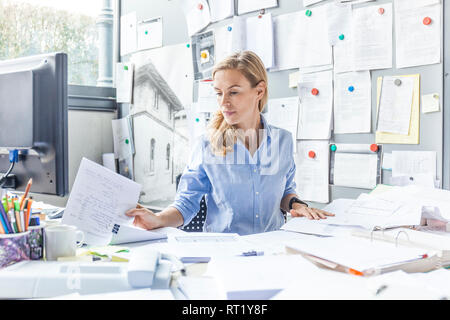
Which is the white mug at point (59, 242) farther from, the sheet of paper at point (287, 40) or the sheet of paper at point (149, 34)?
the sheet of paper at point (149, 34)

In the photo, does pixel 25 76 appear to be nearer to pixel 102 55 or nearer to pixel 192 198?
pixel 192 198

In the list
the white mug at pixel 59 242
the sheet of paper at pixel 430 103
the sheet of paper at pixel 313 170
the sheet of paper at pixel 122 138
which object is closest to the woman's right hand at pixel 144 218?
the white mug at pixel 59 242

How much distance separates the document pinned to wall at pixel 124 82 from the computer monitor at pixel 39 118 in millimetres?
1420

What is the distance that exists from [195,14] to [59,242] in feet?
5.24

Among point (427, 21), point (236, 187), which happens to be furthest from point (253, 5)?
point (236, 187)

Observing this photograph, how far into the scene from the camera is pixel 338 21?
64.2 inches

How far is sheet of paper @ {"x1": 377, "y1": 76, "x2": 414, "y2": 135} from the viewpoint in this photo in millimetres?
1466

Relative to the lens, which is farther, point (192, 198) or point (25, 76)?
point (192, 198)

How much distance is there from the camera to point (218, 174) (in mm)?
1490

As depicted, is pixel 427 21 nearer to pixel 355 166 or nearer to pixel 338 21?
pixel 338 21

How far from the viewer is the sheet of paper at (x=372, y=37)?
4.95ft
